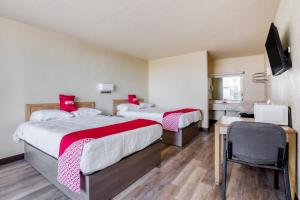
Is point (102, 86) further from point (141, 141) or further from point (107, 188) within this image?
point (107, 188)

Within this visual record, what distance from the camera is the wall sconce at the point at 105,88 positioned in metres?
4.07

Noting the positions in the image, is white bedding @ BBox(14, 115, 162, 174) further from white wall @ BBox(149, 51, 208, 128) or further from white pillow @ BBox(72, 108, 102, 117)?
white wall @ BBox(149, 51, 208, 128)

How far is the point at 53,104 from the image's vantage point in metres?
3.18

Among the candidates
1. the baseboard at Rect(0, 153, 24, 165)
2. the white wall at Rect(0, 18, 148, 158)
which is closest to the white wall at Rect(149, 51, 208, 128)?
the white wall at Rect(0, 18, 148, 158)

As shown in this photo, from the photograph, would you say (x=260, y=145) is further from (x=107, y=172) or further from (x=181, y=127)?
(x=181, y=127)

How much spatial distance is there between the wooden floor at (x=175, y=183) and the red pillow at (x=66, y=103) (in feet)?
3.75

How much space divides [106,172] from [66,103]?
2158 mm

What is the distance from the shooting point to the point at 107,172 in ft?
5.48

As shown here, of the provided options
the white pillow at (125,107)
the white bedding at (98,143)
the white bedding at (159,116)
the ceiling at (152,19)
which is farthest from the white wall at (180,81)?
the white bedding at (98,143)

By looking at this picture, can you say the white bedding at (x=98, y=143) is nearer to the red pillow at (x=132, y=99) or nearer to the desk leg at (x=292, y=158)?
the desk leg at (x=292, y=158)

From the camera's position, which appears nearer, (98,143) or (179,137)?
(98,143)

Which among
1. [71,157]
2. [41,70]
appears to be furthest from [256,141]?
[41,70]

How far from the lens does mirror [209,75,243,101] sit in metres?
5.70

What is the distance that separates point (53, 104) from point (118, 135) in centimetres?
215
